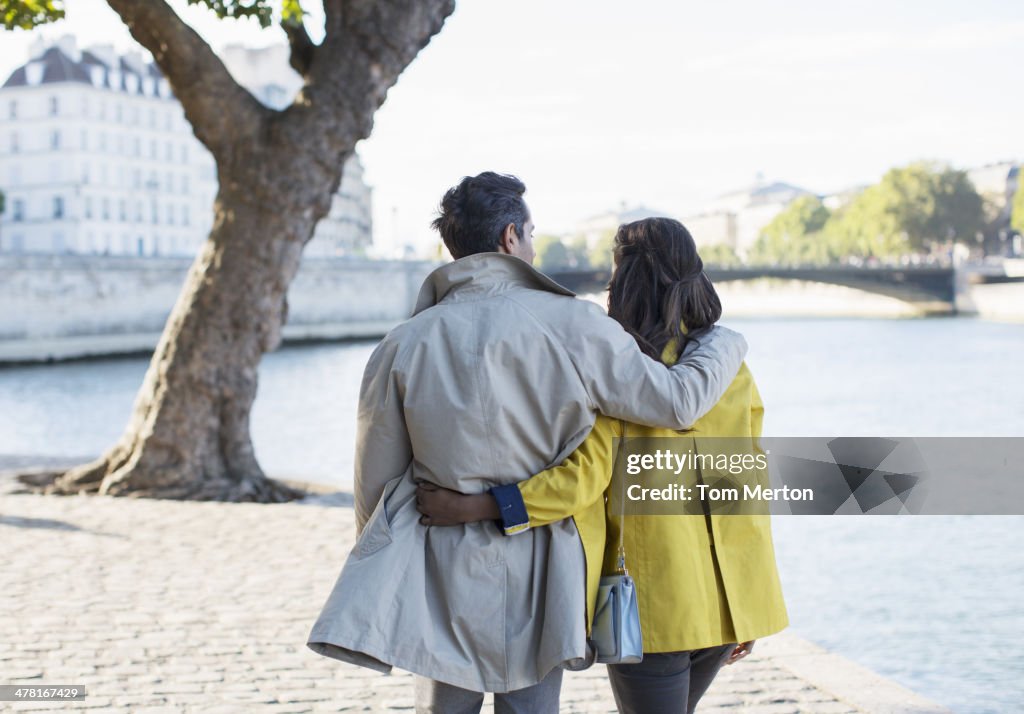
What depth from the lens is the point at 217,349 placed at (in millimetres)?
8484

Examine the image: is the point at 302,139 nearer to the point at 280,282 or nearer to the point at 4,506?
the point at 280,282

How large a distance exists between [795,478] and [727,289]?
240ft

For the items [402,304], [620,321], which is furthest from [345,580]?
[402,304]

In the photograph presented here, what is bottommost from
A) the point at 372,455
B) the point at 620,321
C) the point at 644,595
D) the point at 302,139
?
the point at 644,595

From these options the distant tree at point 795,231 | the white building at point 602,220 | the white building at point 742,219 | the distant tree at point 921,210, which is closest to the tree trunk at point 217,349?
the distant tree at point 921,210

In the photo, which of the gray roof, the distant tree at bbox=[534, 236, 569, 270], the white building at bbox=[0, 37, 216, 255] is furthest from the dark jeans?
the distant tree at bbox=[534, 236, 569, 270]

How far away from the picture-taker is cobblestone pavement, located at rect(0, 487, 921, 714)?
3803mm

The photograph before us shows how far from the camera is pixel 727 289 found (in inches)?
2938

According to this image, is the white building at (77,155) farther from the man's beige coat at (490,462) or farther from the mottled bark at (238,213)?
the man's beige coat at (490,462)

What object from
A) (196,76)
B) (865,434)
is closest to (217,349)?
(196,76)

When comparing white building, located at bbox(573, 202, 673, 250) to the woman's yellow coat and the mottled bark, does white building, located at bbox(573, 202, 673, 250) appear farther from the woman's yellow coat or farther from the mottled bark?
the woman's yellow coat

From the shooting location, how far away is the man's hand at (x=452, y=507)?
206cm

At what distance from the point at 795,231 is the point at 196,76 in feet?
318

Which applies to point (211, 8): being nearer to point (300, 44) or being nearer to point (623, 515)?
point (300, 44)
